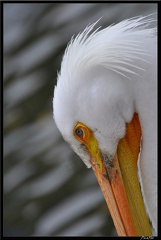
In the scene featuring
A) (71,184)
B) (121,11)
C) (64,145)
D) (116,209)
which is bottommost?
(116,209)

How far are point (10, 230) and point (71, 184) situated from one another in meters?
0.51

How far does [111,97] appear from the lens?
6.51ft

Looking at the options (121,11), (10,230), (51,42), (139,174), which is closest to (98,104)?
(139,174)

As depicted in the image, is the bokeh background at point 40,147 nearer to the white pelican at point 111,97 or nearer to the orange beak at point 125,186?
the orange beak at point 125,186

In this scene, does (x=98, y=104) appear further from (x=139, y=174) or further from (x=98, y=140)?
(x=139, y=174)

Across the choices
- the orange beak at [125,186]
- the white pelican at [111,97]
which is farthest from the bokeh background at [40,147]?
the white pelican at [111,97]

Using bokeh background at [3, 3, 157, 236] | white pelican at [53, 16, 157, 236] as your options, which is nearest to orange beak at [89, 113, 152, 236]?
white pelican at [53, 16, 157, 236]

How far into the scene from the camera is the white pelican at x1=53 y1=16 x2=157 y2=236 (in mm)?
1974

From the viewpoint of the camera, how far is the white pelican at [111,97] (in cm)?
197

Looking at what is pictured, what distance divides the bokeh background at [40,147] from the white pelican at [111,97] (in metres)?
1.38

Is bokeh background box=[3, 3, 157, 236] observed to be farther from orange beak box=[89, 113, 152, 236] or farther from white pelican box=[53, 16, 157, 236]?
white pelican box=[53, 16, 157, 236]

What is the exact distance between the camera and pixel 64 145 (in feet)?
11.9

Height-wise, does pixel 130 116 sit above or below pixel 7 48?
below

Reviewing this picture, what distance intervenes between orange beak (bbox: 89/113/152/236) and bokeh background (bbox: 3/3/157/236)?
125 centimetres
